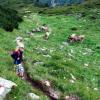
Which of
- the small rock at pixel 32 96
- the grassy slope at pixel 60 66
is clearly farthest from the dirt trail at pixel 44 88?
the small rock at pixel 32 96

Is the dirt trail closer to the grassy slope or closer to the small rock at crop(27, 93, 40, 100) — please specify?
the grassy slope

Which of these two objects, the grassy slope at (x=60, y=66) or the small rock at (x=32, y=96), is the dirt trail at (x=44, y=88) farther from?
the small rock at (x=32, y=96)

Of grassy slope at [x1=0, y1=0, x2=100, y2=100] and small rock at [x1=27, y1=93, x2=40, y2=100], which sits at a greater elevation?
small rock at [x1=27, y1=93, x2=40, y2=100]

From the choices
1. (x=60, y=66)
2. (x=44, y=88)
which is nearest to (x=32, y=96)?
(x=44, y=88)

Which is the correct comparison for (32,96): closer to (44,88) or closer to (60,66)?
(44,88)

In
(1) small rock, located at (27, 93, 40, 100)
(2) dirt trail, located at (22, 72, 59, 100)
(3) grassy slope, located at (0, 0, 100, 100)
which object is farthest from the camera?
(3) grassy slope, located at (0, 0, 100, 100)

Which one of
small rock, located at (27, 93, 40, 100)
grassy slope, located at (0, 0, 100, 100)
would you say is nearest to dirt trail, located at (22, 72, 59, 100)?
grassy slope, located at (0, 0, 100, 100)

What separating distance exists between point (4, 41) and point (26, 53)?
113 inches

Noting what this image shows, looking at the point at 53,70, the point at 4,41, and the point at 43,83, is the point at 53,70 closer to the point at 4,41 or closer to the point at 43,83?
the point at 43,83

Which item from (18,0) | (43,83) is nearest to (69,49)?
(43,83)

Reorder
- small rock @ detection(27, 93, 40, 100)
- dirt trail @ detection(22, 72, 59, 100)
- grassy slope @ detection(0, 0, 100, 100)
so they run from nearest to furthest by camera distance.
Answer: small rock @ detection(27, 93, 40, 100), dirt trail @ detection(22, 72, 59, 100), grassy slope @ detection(0, 0, 100, 100)

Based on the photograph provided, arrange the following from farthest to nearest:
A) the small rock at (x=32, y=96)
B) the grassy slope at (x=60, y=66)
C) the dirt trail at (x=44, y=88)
Answer: the grassy slope at (x=60, y=66), the dirt trail at (x=44, y=88), the small rock at (x=32, y=96)

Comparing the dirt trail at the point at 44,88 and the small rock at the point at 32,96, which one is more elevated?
the small rock at the point at 32,96

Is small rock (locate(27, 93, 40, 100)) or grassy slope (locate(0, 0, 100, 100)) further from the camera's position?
grassy slope (locate(0, 0, 100, 100))
